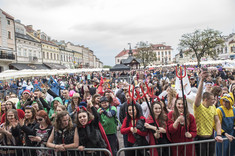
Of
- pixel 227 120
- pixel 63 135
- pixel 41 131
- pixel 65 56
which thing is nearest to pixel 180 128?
pixel 227 120

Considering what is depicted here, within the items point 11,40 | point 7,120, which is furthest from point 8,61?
point 7,120

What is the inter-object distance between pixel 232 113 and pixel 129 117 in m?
2.18

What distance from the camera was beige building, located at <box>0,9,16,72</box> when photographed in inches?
1131

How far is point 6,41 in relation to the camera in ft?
99.3

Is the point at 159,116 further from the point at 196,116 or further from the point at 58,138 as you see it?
the point at 58,138

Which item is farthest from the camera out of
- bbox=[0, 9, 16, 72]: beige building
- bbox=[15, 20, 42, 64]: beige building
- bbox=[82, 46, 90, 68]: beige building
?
bbox=[82, 46, 90, 68]: beige building

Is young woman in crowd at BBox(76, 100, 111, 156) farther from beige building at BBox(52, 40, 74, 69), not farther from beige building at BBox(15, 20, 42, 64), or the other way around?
beige building at BBox(52, 40, 74, 69)

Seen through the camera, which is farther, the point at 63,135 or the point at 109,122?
the point at 109,122

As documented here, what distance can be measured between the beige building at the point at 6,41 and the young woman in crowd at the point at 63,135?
2964 cm

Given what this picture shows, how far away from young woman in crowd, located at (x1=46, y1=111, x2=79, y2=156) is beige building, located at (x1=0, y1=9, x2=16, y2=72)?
29.6 meters

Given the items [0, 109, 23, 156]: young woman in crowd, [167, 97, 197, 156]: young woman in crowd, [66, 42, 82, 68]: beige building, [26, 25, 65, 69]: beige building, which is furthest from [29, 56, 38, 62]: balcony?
[167, 97, 197, 156]: young woman in crowd

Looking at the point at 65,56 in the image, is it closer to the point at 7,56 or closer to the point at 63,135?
the point at 7,56

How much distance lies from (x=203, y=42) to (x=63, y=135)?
117ft

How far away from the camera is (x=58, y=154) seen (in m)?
3.06
